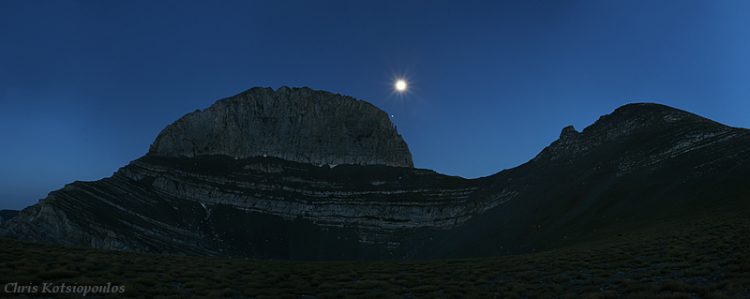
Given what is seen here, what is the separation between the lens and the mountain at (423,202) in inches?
2761

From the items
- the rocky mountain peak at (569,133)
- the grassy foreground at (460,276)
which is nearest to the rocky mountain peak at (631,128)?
the rocky mountain peak at (569,133)

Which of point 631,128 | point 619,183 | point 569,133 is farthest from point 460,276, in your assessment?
point 569,133

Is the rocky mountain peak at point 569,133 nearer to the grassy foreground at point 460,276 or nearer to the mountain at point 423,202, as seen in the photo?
the mountain at point 423,202

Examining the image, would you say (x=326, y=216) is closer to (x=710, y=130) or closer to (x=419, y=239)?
(x=419, y=239)

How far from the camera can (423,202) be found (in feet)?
546

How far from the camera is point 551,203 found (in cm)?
9825

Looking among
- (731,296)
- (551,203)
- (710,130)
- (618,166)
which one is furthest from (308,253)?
(731,296)

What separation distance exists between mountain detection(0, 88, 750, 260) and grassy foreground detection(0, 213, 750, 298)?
27.7 m

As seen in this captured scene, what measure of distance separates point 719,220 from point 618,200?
33700 millimetres

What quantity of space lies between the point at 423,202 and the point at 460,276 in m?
138

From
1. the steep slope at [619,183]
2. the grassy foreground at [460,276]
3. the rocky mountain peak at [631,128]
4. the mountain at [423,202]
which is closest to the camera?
the grassy foreground at [460,276]

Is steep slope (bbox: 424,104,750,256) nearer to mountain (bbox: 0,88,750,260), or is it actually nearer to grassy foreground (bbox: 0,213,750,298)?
mountain (bbox: 0,88,750,260)

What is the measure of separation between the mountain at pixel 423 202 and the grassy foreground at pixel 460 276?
27650 millimetres

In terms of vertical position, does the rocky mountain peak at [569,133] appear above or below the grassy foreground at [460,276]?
above
